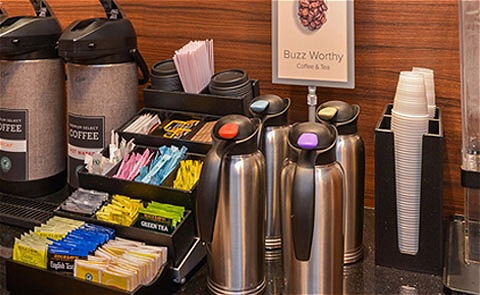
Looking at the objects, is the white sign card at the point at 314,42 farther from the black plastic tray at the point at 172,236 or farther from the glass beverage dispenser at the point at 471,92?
the black plastic tray at the point at 172,236

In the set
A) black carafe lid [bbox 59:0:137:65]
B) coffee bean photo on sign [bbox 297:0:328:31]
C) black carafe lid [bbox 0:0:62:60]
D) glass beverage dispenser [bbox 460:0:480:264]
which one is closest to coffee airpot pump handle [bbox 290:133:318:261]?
glass beverage dispenser [bbox 460:0:480:264]

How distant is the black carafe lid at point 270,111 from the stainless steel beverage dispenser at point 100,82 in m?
0.43

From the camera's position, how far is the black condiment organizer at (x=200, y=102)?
1.39 meters

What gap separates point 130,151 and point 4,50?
0.45 meters

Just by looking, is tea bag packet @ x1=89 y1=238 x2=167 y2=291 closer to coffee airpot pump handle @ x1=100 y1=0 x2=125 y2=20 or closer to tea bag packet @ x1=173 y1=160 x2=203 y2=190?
tea bag packet @ x1=173 y1=160 x2=203 y2=190

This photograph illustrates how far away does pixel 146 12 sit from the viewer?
5.55ft

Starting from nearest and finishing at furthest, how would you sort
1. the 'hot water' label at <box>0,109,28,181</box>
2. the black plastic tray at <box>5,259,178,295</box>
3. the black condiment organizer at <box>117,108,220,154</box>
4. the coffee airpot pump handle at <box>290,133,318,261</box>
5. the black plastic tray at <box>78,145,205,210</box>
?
the coffee airpot pump handle at <box>290,133,318,261</box> < the black plastic tray at <box>5,259,178,295</box> < the black plastic tray at <box>78,145,205,210</box> < the black condiment organizer at <box>117,108,220,154</box> < the 'hot water' label at <box>0,109,28,181</box>

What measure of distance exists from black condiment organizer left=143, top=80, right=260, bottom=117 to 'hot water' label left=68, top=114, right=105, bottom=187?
14 cm

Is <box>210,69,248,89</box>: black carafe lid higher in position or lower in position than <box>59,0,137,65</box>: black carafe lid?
lower

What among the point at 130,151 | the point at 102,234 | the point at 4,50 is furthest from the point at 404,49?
the point at 4,50

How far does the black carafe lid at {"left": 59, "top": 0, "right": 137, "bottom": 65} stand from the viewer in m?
1.42

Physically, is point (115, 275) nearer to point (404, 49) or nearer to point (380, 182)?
point (380, 182)

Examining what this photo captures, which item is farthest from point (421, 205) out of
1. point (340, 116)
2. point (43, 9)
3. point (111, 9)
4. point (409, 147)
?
point (43, 9)

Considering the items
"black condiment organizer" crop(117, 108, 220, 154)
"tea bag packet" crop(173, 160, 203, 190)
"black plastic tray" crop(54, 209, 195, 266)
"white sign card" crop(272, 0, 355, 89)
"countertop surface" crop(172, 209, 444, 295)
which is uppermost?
"white sign card" crop(272, 0, 355, 89)
